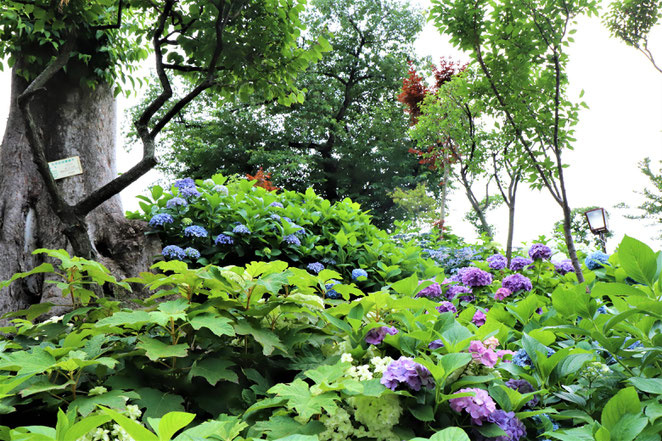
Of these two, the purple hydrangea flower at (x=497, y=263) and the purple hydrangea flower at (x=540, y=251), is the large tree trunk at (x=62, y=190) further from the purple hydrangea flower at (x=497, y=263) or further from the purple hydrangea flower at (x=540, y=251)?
the purple hydrangea flower at (x=540, y=251)

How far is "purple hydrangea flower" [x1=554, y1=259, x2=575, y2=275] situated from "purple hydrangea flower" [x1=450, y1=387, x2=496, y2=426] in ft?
8.80

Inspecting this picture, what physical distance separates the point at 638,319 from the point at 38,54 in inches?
201

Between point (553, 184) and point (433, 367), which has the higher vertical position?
point (553, 184)

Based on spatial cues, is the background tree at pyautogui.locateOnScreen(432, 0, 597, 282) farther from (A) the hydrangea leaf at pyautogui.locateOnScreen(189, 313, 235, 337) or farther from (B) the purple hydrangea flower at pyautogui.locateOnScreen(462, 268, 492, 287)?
(A) the hydrangea leaf at pyautogui.locateOnScreen(189, 313, 235, 337)

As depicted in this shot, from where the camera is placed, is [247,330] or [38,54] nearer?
[247,330]

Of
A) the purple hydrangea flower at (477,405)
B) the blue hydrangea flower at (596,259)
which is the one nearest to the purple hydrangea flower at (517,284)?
the blue hydrangea flower at (596,259)

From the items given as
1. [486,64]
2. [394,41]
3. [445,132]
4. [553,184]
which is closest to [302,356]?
[553,184]

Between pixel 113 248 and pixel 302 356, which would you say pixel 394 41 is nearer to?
pixel 113 248

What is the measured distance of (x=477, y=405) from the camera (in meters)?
1.12

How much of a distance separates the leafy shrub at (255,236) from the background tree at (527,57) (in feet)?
4.55

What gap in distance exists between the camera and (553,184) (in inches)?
135

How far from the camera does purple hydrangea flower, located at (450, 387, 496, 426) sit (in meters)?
1.11

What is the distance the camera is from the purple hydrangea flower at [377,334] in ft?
4.67

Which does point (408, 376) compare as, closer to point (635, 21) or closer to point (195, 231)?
point (195, 231)
